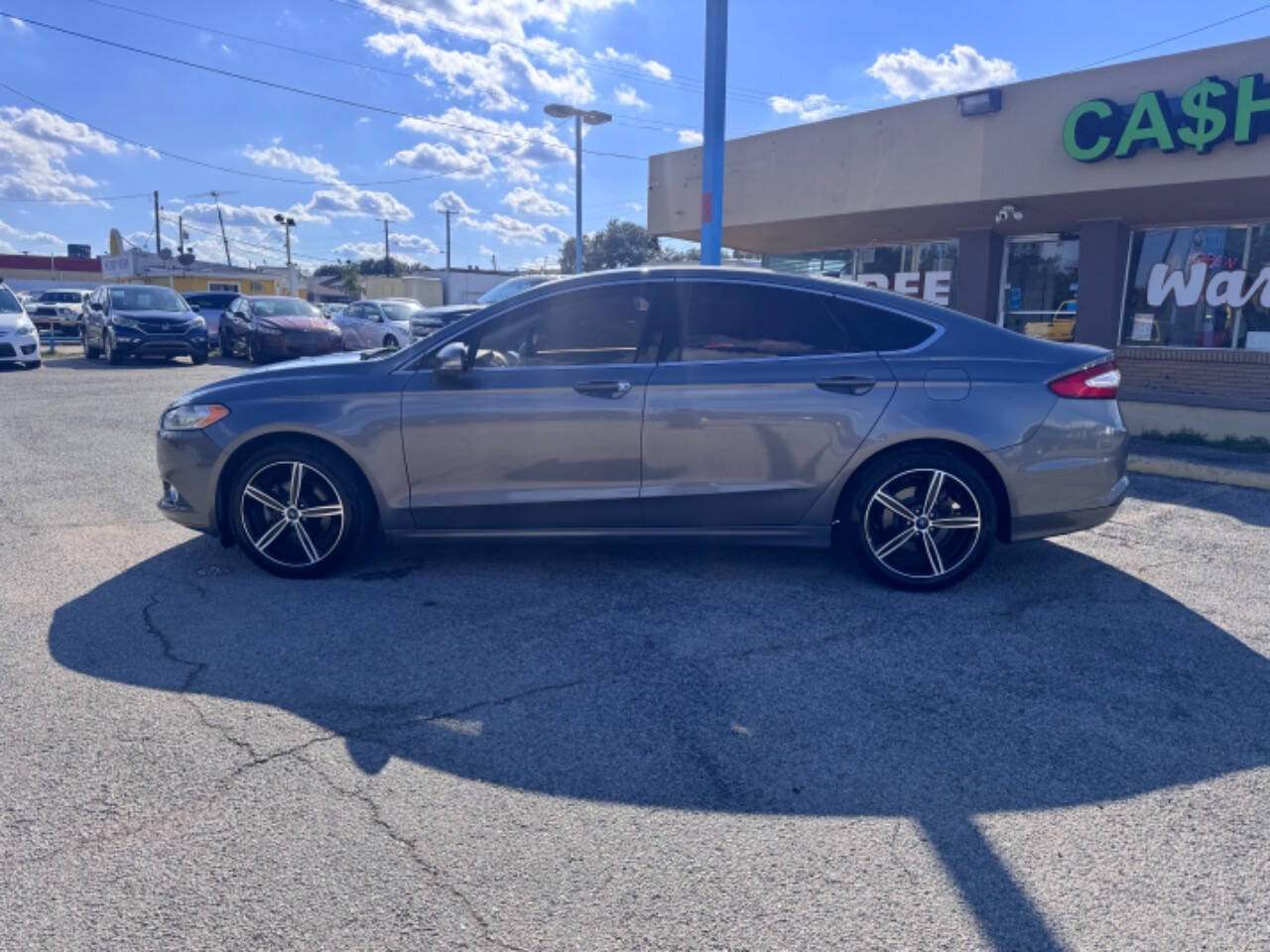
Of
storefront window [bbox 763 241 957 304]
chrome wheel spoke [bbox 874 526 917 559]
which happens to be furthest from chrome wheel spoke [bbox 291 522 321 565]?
storefront window [bbox 763 241 957 304]

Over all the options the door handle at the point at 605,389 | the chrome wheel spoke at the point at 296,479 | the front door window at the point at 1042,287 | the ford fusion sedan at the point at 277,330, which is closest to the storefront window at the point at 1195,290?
the front door window at the point at 1042,287

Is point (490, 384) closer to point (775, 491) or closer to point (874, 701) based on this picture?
point (775, 491)

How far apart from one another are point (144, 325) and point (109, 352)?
42.2 inches

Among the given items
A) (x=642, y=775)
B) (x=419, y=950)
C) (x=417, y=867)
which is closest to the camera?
(x=419, y=950)

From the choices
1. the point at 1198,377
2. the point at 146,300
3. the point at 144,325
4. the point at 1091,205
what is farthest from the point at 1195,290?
the point at 146,300

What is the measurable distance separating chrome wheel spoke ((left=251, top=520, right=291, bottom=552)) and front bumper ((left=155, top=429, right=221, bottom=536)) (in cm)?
29

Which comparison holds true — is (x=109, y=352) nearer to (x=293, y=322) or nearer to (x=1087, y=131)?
(x=293, y=322)

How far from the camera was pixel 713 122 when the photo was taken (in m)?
9.84

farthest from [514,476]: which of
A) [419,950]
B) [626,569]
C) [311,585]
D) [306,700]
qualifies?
[419,950]

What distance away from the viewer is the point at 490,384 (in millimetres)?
4820

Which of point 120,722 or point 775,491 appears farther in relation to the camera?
point 775,491

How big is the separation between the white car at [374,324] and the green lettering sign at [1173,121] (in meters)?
15.8

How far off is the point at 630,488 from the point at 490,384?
92cm

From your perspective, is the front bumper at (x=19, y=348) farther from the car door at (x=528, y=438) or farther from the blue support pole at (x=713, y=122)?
the car door at (x=528, y=438)
